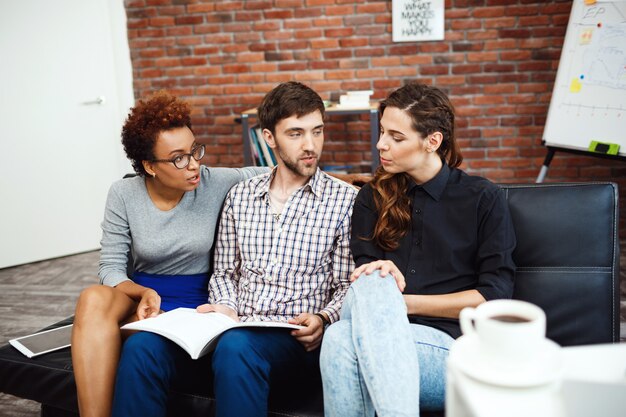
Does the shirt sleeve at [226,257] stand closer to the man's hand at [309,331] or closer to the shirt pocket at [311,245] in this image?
the shirt pocket at [311,245]

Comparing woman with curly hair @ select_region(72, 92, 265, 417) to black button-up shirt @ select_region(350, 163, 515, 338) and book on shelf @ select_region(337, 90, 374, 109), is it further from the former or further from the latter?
book on shelf @ select_region(337, 90, 374, 109)

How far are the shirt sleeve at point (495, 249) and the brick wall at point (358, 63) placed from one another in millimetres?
2544

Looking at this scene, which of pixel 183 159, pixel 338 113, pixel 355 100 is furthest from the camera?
pixel 355 100

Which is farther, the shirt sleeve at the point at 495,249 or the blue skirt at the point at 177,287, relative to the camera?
the blue skirt at the point at 177,287

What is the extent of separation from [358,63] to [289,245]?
254 centimetres

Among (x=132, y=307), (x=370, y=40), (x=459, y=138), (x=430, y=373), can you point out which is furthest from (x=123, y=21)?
(x=430, y=373)

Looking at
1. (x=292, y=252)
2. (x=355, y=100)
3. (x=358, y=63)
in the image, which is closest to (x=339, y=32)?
(x=358, y=63)

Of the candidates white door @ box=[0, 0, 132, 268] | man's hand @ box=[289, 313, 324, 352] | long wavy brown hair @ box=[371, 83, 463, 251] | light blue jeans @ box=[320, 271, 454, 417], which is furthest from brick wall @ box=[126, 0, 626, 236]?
light blue jeans @ box=[320, 271, 454, 417]

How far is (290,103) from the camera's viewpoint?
73.5 inches

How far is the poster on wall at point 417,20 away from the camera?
12.7 feet

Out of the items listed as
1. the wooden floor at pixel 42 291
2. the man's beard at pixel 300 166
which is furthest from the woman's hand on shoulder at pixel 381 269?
the wooden floor at pixel 42 291

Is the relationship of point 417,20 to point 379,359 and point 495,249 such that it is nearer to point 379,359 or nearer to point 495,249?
point 495,249

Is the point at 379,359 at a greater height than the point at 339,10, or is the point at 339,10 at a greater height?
the point at 339,10

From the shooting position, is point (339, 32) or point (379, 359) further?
point (339, 32)
